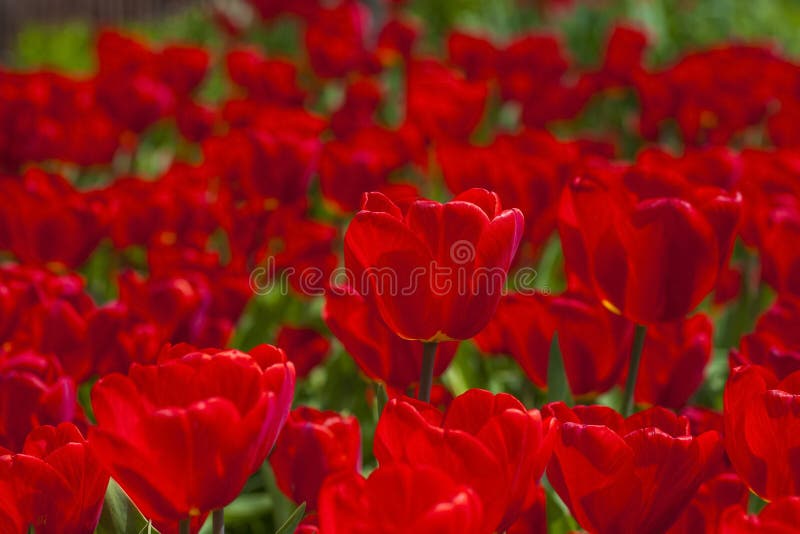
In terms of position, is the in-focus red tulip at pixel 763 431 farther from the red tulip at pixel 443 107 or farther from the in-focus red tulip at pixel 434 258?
the red tulip at pixel 443 107

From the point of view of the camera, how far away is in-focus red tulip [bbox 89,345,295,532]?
71cm

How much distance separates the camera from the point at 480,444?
2.29 ft

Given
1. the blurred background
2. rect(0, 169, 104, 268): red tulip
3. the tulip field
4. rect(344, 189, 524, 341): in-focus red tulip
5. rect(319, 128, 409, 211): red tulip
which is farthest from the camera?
the blurred background

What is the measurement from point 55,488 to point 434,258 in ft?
1.07

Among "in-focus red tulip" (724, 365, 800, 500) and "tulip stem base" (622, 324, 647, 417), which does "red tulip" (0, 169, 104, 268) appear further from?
"in-focus red tulip" (724, 365, 800, 500)

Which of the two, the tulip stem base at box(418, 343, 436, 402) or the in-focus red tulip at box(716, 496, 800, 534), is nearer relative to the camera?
the in-focus red tulip at box(716, 496, 800, 534)

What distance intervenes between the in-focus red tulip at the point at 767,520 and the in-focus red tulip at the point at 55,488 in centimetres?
43

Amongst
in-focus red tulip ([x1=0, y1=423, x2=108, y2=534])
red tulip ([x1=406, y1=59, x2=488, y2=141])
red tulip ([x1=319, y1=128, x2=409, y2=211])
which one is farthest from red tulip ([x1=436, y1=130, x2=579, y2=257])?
in-focus red tulip ([x1=0, y1=423, x2=108, y2=534])

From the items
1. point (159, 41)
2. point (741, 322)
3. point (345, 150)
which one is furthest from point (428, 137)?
point (159, 41)

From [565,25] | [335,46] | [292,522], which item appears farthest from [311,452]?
[565,25]

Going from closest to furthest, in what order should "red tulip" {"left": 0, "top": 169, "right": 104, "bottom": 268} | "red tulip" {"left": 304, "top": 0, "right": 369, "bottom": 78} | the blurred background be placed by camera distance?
"red tulip" {"left": 0, "top": 169, "right": 104, "bottom": 268}, "red tulip" {"left": 304, "top": 0, "right": 369, "bottom": 78}, the blurred background

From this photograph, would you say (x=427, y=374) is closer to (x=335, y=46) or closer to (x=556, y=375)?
(x=556, y=375)

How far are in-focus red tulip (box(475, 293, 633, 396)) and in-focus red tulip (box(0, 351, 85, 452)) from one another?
0.49 metres

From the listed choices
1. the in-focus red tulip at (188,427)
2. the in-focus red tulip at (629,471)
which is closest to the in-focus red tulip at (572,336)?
the in-focus red tulip at (629,471)
